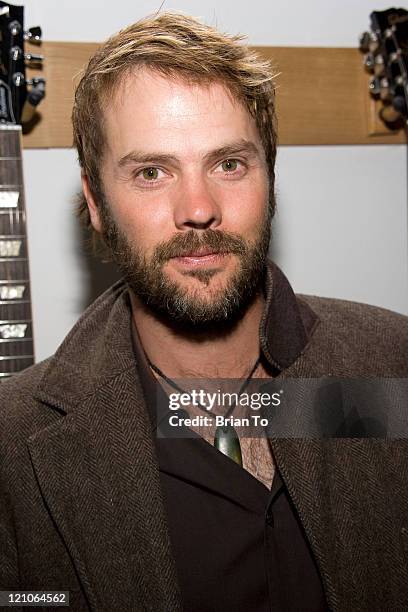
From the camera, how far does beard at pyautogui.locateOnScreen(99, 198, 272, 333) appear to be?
0.87m

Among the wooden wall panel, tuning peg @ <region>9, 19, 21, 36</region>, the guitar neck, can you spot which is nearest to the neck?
the guitar neck

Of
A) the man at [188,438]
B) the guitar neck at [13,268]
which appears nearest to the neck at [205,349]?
the man at [188,438]

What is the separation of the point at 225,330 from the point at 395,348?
0.79 feet

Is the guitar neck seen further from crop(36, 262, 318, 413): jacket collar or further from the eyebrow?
the eyebrow

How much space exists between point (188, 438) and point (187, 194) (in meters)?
0.30

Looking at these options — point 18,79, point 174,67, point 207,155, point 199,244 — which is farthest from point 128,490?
point 18,79

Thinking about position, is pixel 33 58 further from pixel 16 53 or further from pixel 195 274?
pixel 195 274

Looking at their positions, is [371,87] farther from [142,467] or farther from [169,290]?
[142,467]

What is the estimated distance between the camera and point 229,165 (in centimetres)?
89

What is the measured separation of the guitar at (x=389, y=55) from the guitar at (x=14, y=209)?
522 mm

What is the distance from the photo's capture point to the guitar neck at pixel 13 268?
3.60ft

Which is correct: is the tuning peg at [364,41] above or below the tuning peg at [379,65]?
above

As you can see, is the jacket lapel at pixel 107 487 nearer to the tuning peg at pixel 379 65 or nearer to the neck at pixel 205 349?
the neck at pixel 205 349

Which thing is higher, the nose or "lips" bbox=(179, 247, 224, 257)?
the nose
